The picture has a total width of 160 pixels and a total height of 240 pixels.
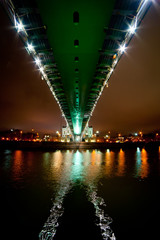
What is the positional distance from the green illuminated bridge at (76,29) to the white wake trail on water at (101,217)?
7835 mm

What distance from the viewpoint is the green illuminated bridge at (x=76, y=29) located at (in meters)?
6.52

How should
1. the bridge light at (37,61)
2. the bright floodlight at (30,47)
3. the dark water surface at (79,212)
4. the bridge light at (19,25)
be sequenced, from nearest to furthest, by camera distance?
the dark water surface at (79,212) → the bridge light at (19,25) → the bright floodlight at (30,47) → the bridge light at (37,61)

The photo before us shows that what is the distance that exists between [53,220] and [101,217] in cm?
138

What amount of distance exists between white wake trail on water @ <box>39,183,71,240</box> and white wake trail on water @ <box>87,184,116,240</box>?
3.68 ft


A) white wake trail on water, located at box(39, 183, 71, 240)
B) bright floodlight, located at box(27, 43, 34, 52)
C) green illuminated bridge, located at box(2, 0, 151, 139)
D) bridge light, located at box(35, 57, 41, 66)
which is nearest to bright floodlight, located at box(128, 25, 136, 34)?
green illuminated bridge, located at box(2, 0, 151, 139)

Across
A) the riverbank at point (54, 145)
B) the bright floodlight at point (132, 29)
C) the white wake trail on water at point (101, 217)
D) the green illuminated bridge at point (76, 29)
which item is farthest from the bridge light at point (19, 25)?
the riverbank at point (54, 145)

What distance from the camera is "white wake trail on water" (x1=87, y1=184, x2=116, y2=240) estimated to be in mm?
3525

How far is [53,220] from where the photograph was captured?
415cm

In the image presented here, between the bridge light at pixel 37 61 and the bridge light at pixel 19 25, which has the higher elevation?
the bridge light at pixel 37 61

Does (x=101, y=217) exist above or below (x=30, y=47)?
below

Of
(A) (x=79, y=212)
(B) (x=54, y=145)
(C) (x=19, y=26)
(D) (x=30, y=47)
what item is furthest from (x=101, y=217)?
(B) (x=54, y=145)

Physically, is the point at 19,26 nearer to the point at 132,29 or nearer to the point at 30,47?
the point at 30,47

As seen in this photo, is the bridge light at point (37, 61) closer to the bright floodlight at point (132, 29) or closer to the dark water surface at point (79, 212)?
the bright floodlight at point (132, 29)

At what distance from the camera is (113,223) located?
401cm
